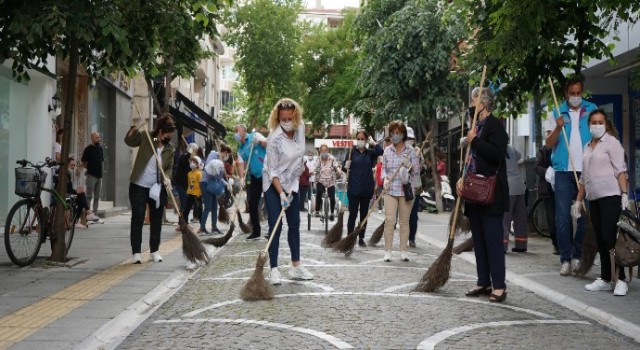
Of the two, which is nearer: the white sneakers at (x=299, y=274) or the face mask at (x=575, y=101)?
the white sneakers at (x=299, y=274)

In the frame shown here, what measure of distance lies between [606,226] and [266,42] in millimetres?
42707

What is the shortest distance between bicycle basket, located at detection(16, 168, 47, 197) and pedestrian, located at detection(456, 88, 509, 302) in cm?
500

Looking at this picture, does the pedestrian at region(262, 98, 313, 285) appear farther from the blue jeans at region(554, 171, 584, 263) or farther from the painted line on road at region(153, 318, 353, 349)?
the blue jeans at region(554, 171, 584, 263)

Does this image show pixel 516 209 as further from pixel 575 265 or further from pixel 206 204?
pixel 206 204

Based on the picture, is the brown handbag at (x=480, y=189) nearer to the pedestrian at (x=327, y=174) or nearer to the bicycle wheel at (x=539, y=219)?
the bicycle wheel at (x=539, y=219)

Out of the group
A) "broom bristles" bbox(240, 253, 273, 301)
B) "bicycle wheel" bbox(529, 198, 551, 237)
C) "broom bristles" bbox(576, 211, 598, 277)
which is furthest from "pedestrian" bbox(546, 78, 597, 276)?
"bicycle wheel" bbox(529, 198, 551, 237)

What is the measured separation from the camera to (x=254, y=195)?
14.3 metres

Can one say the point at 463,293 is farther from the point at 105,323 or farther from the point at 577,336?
the point at 105,323

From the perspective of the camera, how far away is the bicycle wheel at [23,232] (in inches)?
382

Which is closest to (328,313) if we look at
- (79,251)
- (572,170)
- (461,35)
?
(572,170)

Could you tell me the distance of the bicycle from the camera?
32.0 ft

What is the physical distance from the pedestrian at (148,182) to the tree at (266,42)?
39.3 metres

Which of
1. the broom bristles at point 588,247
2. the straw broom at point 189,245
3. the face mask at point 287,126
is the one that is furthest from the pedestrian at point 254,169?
the broom bristles at point 588,247

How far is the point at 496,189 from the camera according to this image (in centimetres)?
781
